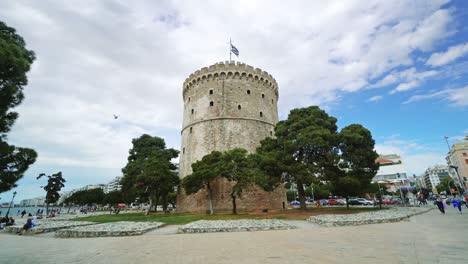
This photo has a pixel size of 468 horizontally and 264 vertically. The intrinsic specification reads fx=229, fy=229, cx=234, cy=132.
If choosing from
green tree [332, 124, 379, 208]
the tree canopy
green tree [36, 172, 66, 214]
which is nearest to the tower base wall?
the tree canopy

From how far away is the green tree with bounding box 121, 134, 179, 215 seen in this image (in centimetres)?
2561

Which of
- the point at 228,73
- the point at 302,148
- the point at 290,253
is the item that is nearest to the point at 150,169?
the point at 228,73

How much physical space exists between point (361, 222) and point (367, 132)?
38.0 feet

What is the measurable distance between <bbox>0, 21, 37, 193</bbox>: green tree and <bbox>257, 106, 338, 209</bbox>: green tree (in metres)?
16.3

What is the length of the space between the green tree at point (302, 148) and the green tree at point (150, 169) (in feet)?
38.9

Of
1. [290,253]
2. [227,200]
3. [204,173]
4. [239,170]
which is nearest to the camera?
[290,253]

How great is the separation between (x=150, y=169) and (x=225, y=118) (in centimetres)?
1046

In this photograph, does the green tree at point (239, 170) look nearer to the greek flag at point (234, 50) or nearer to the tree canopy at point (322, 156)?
the tree canopy at point (322, 156)

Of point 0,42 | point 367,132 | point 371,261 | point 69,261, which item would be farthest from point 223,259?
point 367,132

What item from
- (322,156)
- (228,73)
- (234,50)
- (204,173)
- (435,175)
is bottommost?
(204,173)

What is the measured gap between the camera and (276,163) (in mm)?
20562

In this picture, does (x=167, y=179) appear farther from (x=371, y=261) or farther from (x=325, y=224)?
(x=371, y=261)

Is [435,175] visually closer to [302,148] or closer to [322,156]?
[322,156]

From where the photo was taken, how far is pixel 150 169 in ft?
84.1
